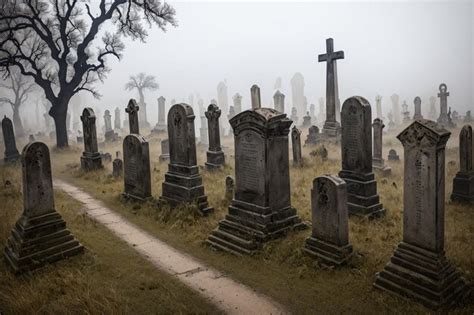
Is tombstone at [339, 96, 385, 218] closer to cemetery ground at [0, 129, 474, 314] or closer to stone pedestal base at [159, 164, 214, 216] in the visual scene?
cemetery ground at [0, 129, 474, 314]

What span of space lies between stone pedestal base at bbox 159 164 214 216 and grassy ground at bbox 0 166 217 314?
85.0 inches

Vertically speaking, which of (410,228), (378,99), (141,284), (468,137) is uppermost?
(378,99)

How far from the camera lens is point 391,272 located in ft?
17.0

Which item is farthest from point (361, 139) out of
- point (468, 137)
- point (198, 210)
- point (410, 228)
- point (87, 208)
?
point (87, 208)

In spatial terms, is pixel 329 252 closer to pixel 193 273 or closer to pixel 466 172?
pixel 193 273

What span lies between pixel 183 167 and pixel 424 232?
5772 mm

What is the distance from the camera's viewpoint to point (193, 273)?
6.03m

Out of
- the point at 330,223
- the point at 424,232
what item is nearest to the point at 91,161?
the point at 330,223

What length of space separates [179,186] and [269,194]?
122 inches

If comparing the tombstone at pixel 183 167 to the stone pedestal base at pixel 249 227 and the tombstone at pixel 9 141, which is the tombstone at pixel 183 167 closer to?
the stone pedestal base at pixel 249 227

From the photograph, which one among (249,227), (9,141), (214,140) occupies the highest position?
(9,141)

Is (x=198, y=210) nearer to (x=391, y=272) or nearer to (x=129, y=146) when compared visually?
(x=129, y=146)

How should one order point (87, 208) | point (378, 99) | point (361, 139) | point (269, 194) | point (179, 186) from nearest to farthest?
point (269, 194) → point (361, 139) → point (179, 186) → point (87, 208) → point (378, 99)

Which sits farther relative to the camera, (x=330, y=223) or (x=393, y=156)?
(x=393, y=156)
